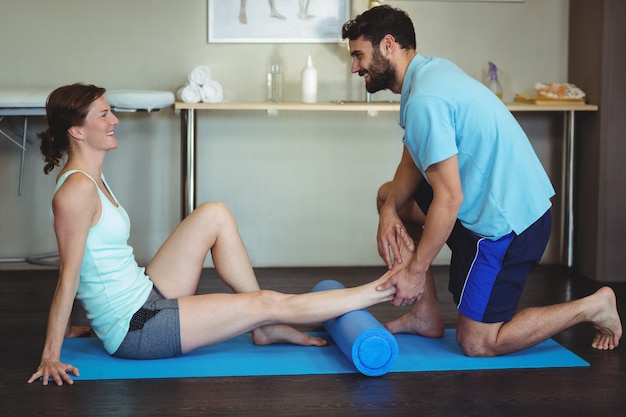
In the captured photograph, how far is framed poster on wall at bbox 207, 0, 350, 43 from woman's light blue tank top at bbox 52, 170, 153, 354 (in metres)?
1.98

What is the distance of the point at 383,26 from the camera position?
240 centimetres

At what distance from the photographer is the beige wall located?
4113 millimetres

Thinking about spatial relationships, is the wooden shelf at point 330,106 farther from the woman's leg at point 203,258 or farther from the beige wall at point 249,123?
the woman's leg at point 203,258

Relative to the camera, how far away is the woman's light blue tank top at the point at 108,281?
2.31 meters

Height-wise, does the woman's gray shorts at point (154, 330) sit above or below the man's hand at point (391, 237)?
below

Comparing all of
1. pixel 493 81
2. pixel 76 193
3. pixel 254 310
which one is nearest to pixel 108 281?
pixel 76 193

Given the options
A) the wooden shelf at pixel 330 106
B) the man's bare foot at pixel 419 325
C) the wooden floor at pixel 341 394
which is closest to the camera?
the wooden floor at pixel 341 394

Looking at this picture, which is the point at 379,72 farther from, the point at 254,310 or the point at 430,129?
the point at 254,310

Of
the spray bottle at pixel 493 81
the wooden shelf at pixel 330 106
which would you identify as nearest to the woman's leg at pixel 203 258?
the wooden shelf at pixel 330 106

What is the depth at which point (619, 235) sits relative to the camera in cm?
392

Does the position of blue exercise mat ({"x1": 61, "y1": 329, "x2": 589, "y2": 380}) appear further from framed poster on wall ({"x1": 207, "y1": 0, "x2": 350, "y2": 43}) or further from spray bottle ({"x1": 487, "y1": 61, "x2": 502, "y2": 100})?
framed poster on wall ({"x1": 207, "y1": 0, "x2": 350, "y2": 43})

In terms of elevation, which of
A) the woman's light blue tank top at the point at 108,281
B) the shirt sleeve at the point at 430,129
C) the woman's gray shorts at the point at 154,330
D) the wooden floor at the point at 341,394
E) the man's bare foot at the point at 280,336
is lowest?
the wooden floor at the point at 341,394

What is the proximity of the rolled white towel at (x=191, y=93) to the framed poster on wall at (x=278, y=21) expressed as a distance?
17.6 inches

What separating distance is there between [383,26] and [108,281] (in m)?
1.07
